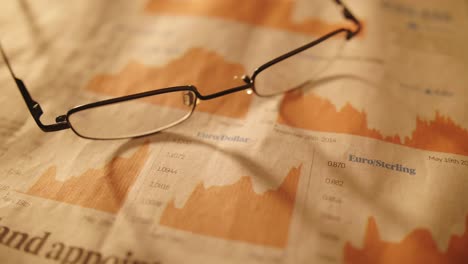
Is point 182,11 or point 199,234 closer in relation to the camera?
point 199,234

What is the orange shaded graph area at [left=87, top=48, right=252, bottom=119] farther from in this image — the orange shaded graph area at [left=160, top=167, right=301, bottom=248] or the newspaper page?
the orange shaded graph area at [left=160, top=167, right=301, bottom=248]

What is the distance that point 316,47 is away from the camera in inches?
21.7

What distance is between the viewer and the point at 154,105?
0.49 meters

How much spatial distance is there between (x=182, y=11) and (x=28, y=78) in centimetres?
27

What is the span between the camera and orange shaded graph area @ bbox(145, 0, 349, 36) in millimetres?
595

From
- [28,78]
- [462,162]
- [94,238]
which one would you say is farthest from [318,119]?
[28,78]

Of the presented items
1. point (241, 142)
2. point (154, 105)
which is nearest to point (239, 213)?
point (241, 142)

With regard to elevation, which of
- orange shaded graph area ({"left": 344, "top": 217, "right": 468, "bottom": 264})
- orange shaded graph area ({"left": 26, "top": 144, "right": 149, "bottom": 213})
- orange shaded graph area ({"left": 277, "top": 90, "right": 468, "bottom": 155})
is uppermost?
orange shaded graph area ({"left": 26, "top": 144, "right": 149, "bottom": 213})

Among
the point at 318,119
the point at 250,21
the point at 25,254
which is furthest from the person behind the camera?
the point at 250,21

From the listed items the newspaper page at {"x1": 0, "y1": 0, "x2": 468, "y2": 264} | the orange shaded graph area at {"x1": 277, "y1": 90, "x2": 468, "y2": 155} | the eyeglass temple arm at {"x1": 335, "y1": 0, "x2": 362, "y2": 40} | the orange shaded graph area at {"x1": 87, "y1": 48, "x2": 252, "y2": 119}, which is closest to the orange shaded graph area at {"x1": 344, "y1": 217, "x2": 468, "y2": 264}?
the newspaper page at {"x1": 0, "y1": 0, "x2": 468, "y2": 264}

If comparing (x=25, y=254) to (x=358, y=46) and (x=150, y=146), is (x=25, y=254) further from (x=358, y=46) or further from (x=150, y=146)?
(x=358, y=46)

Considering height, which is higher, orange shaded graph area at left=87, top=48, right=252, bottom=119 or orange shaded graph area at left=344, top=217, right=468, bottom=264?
orange shaded graph area at left=87, top=48, right=252, bottom=119

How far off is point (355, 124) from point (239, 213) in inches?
7.6

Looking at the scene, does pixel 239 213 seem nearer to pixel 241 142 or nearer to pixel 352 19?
pixel 241 142
